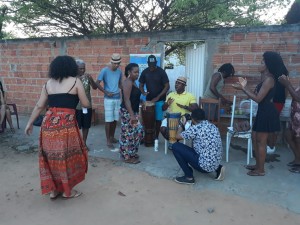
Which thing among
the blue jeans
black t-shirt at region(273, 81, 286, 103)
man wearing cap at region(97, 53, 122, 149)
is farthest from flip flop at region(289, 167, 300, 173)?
man wearing cap at region(97, 53, 122, 149)

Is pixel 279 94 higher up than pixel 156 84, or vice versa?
pixel 156 84

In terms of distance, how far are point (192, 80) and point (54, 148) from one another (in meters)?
3.86

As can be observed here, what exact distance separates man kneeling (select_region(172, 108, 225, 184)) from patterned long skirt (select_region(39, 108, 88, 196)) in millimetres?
1323

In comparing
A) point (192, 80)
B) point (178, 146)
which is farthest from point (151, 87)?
point (178, 146)

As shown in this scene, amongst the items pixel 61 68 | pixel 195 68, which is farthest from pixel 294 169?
pixel 61 68

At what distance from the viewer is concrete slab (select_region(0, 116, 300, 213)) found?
11.7ft

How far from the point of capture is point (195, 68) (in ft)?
20.5

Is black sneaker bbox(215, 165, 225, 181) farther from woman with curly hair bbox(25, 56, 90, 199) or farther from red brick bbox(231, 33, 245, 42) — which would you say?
red brick bbox(231, 33, 245, 42)

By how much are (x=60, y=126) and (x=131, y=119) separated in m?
1.38

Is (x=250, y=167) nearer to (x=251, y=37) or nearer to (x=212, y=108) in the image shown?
(x=212, y=108)

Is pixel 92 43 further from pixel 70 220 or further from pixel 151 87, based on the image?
pixel 70 220

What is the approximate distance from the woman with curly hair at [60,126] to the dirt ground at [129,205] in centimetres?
30

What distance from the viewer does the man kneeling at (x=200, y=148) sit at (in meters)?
3.70

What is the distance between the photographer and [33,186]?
390 cm
